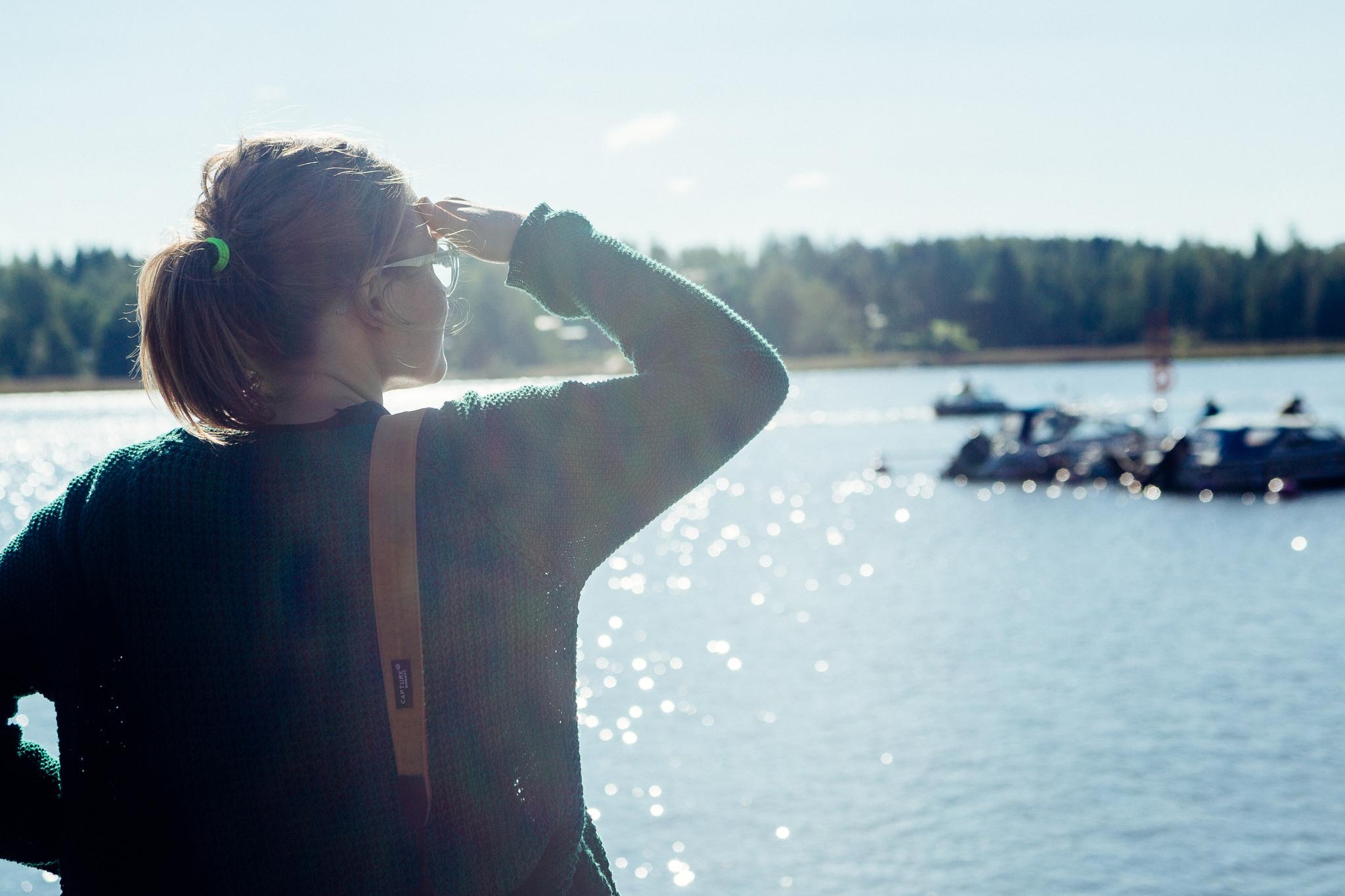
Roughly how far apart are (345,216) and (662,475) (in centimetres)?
45

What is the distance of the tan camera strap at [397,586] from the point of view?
4.41 feet

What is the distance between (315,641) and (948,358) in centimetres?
13747

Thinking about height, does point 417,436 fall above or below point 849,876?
above

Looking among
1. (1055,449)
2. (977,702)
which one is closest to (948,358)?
(1055,449)

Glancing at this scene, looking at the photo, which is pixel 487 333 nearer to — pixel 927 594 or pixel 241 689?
pixel 927 594

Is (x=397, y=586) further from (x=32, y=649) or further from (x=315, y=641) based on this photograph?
(x=32, y=649)

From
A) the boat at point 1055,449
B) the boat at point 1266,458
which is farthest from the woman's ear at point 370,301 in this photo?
the boat at point 1055,449

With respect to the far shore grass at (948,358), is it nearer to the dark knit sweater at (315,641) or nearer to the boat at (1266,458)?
the boat at (1266,458)

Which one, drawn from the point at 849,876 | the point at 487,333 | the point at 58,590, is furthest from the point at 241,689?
the point at 487,333

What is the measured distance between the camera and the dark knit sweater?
53.3 inches

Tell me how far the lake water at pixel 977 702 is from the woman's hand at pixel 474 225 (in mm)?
393

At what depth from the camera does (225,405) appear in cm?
139

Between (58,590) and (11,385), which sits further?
(11,385)

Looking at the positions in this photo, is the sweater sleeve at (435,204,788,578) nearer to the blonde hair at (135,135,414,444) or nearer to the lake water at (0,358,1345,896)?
the blonde hair at (135,135,414,444)
